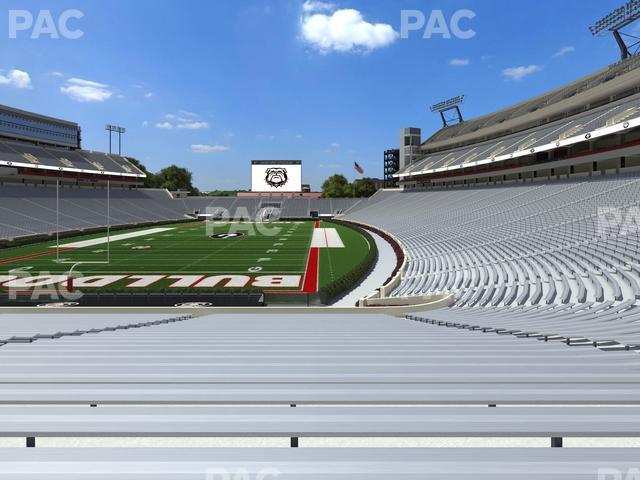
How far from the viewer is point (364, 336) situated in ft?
19.5

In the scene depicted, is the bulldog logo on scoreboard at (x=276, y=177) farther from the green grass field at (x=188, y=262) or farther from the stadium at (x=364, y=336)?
the green grass field at (x=188, y=262)

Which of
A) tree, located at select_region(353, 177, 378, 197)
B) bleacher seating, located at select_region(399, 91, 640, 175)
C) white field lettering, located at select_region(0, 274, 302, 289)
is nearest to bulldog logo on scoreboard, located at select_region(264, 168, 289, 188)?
bleacher seating, located at select_region(399, 91, 640, 175)

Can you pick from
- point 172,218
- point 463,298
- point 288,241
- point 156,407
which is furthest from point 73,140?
point 156,407

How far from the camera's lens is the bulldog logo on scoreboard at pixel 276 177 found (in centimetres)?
7138

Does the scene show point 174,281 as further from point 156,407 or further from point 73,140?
point 73,140

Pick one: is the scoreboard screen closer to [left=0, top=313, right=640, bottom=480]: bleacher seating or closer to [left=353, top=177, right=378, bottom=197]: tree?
[left=353, top=177, right=378, bottom=197]: tree

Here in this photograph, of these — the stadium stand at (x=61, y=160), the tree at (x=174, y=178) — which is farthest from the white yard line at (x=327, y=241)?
the tree at (x=174, y=178)

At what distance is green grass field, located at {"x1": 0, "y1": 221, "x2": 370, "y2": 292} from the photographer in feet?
69.9

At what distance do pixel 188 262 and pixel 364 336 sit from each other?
77.9 feet

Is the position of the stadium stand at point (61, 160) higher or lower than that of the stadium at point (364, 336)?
higher

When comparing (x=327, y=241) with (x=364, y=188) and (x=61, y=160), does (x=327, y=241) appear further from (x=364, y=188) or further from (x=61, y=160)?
(x=364, y=188)

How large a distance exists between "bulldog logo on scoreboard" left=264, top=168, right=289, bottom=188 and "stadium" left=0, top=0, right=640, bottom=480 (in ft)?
92.3

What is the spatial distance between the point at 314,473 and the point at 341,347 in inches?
127

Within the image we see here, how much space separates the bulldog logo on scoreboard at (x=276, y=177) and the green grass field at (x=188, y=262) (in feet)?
104
